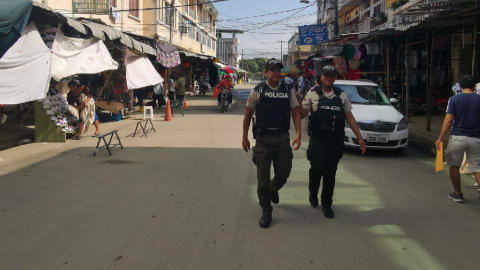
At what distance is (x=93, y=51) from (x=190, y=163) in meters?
5.31

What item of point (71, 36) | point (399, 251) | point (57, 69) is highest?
point (71, 36)

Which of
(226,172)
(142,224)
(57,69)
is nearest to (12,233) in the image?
(142,224)

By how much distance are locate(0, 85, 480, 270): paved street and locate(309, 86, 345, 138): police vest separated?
3.47ft

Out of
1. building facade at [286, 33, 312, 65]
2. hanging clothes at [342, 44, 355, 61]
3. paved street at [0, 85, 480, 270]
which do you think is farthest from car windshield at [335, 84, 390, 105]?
building facade at [286, 33, 312, 65]

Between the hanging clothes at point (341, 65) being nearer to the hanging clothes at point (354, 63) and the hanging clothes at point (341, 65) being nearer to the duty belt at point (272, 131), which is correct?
the hanging clothes at point (354, 63)

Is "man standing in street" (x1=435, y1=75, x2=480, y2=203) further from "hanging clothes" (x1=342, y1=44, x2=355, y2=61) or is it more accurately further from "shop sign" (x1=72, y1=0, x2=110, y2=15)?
"shop sign" (x1=72, y1=0, x2=110, y2=15)

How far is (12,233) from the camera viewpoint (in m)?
4.41

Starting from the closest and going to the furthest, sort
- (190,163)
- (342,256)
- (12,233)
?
(342,256)
(12,233)
(190,163)

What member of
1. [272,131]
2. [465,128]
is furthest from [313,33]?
[272,131]

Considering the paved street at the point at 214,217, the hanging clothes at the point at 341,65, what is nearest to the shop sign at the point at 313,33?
the hanging clothes at the point at 341,65

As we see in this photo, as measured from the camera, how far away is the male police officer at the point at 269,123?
464 centimetres

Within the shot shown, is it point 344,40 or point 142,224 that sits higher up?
point 344,40

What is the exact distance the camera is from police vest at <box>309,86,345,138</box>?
4.86 m

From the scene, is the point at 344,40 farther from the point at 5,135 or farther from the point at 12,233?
the point at 12,233
